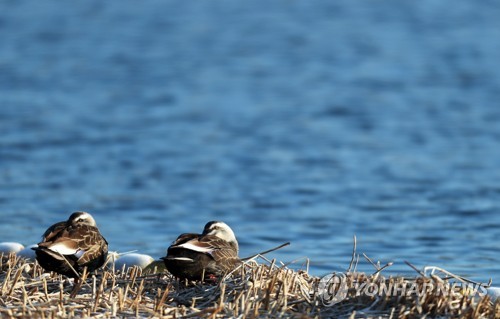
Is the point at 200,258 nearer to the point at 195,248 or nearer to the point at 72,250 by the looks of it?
the point at 195,248

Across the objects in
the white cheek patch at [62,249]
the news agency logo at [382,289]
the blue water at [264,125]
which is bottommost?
the news agency logo at [382,289]

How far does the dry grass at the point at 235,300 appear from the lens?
7.02m

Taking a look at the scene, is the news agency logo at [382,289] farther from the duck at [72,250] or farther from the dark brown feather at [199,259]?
the duck at [72,250]

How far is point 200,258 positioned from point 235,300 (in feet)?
2.96

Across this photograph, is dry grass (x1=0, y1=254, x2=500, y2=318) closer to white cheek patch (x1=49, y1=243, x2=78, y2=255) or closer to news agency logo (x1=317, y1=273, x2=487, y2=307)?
news agency logo (x1=317, y1=273, x2=487, y2=307)

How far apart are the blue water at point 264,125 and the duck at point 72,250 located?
3186 mm

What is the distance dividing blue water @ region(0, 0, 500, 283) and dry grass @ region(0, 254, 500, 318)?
3.17 metres

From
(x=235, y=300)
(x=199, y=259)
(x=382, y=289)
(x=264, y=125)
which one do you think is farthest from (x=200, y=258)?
(x=264, y=125)

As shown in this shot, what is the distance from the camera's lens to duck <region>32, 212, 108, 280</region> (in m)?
7.88

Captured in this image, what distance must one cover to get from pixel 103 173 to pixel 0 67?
10.2 meters

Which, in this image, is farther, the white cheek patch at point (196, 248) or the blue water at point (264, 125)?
the blue water at point (264, 125)

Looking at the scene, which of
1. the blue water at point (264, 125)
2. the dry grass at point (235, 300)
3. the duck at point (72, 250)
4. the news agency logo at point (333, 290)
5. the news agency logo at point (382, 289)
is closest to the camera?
the dry grass at point (235, 300)

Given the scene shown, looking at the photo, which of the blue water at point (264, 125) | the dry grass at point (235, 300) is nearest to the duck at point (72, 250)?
the dry grass at point (235, 300)

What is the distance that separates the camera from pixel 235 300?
7.19 meters
